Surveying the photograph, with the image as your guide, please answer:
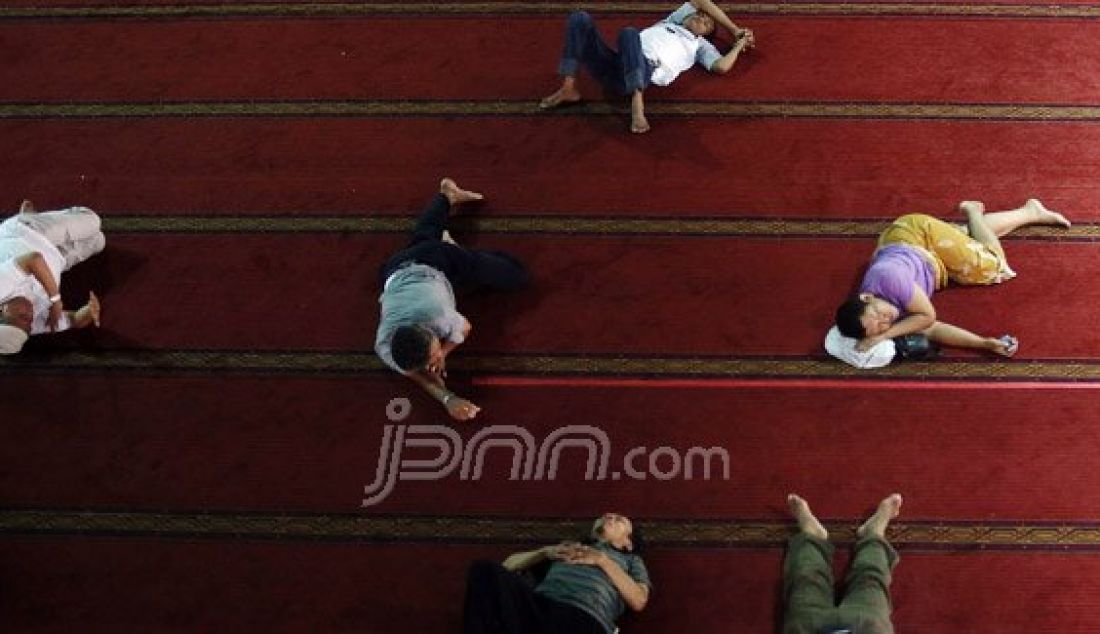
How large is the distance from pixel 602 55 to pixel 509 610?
78.1 inches

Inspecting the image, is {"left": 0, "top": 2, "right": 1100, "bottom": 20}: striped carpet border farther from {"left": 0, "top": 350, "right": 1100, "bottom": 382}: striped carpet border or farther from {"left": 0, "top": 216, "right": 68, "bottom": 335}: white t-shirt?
{"left": 0, "top": 350, "right": 1100, "bottom": 382}: striped carpet border

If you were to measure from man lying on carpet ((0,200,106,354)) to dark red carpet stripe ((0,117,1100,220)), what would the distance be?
235 mm

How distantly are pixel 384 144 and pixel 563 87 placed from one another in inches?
27.2

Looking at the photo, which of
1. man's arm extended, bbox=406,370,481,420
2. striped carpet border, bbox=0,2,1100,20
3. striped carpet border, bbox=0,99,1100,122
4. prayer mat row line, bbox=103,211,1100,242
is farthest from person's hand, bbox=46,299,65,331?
striped carpet border, bbox=0,2,1100,20

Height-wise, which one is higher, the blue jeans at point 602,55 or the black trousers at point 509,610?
the blue jeans at point 602,55

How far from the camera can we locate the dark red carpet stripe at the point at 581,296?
2.86 metres

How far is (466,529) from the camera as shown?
2.64 metres

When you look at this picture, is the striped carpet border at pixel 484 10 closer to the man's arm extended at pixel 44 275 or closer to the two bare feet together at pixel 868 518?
the man's arm extended at pixel 44 275

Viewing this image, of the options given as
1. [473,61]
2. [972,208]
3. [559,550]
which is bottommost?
[559,550]

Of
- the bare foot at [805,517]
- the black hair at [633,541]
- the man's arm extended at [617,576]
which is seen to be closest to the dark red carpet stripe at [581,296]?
the bare foot at [805,517]

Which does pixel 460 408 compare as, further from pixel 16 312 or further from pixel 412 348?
pixel 16 312

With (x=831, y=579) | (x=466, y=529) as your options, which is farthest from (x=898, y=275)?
(x=466, y=529)

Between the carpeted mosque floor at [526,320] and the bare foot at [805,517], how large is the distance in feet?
0.12

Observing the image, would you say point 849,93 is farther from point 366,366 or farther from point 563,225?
point 366,366
